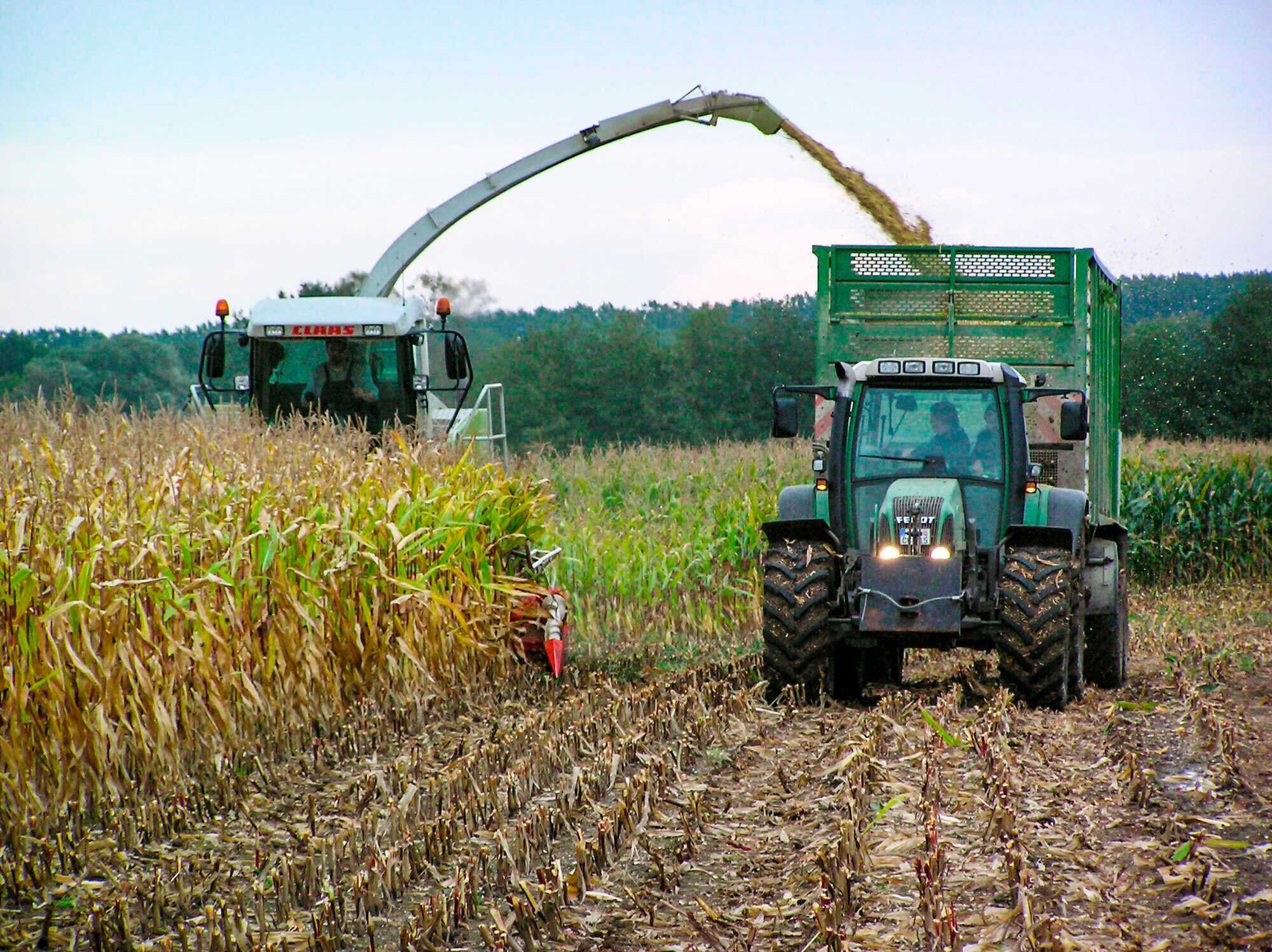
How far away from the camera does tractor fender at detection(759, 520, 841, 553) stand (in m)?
6.50

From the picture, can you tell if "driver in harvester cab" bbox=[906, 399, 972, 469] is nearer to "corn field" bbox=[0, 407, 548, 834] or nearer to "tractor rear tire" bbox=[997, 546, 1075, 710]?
"tractor rear tire" bbox=[997, 546, 1075, 710]

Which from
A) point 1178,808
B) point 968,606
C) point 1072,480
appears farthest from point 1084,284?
point 1178,808

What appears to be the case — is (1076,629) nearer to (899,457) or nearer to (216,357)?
(899,457)

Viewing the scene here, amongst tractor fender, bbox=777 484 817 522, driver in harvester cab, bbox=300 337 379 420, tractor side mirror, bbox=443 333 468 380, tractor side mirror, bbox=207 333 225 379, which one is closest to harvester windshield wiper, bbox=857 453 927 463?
tractor fender, bbox=777 484 817 522

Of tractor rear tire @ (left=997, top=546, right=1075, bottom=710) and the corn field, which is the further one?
tractor rear tire @ (left=997, top=546, right=1075, bottom=710)

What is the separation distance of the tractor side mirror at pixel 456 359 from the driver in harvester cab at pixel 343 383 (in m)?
0.95

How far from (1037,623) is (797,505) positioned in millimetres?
1553

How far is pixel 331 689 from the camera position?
6.14m

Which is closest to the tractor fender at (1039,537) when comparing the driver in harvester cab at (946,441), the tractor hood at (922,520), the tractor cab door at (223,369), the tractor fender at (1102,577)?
the tractor hood at (922,520)

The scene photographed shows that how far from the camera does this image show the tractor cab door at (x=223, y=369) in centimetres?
1000

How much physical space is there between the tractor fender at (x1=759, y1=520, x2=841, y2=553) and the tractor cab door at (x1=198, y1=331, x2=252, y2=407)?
5290mm

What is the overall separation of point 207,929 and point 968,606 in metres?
4.09

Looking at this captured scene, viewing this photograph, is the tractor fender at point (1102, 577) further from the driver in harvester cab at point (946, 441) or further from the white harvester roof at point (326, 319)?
the white harvester roof at point (326, 319)

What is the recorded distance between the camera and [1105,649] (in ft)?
24.2
